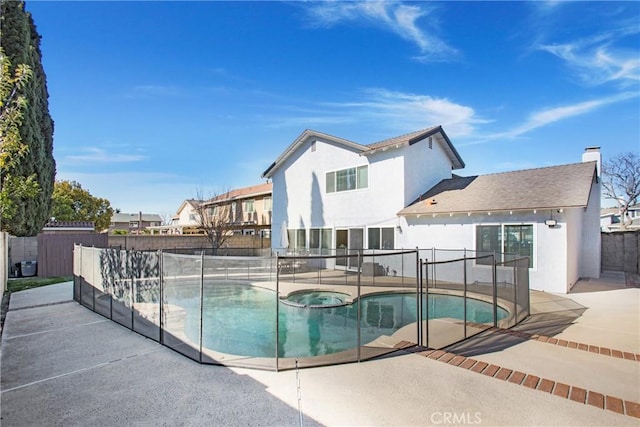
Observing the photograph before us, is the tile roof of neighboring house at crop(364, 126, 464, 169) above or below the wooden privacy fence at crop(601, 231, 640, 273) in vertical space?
above

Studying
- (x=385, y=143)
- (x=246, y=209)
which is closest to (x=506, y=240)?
(x=385, y=143)

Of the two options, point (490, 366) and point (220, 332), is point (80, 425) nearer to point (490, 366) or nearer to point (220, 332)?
point (220, 332)

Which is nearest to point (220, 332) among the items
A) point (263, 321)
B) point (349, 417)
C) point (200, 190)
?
point (263, 321)

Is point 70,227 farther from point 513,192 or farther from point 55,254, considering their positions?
point 513,192

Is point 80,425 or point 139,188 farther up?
point 139,188

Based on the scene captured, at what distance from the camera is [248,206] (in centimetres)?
2898

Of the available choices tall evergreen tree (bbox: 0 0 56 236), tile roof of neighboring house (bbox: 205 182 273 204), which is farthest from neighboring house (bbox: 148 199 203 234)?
tall evergreen tree (bbox: 0 0 56 236)

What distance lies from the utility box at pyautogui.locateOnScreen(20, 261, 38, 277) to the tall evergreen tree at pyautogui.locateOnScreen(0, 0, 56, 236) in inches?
50.3

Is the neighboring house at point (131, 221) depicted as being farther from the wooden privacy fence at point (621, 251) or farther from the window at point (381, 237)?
the wooden privacy fence at point (621, 251)

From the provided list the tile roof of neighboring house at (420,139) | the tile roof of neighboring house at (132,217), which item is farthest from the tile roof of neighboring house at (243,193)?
the tile roof of neighboring house at (132,217)

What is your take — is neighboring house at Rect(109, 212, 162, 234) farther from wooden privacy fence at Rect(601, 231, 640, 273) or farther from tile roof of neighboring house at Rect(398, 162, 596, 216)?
wooden privacy fence at Rect(601, 231, 640, 273)

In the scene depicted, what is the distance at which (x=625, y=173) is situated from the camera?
97.3 ft

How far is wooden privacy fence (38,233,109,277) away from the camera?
47.2ft

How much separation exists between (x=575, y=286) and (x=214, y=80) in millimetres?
15432
